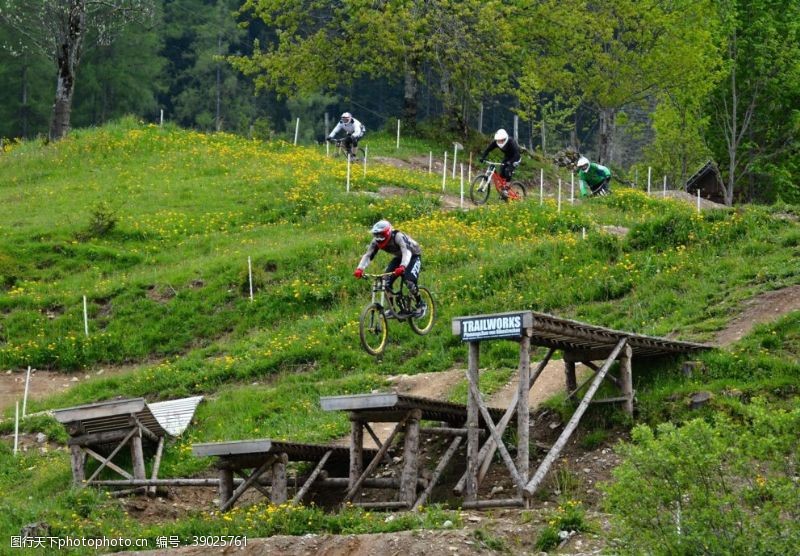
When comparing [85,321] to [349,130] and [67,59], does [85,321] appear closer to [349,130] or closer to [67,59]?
[349,130]

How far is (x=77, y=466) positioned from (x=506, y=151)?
17.0 metres

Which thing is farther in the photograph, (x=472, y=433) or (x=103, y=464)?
(x=103, y=464)

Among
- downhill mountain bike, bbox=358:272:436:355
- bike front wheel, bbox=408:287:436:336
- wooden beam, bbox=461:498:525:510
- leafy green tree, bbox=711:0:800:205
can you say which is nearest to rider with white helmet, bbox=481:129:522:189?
bike front wheel, bbox=408:287:436:336

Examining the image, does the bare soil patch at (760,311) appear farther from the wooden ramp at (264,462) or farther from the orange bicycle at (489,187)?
the orange bicycle at (489,187)

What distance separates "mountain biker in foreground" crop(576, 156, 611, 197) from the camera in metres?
45.5

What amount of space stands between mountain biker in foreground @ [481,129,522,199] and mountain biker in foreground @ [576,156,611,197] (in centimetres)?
596

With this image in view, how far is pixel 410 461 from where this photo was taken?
21.9 meters

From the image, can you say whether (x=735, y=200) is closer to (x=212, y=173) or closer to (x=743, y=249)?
(x=212, y=173)

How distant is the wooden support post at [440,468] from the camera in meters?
21.8

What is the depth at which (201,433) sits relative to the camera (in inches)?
1095

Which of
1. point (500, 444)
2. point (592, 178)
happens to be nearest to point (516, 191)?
point (592, 178)

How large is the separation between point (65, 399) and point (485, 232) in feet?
41.1

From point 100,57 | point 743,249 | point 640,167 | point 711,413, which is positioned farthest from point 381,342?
point 100,57

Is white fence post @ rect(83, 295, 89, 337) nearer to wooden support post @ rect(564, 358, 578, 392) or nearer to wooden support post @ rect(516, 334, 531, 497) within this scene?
wooden support post @ rect(564, 358, 578, 392)
